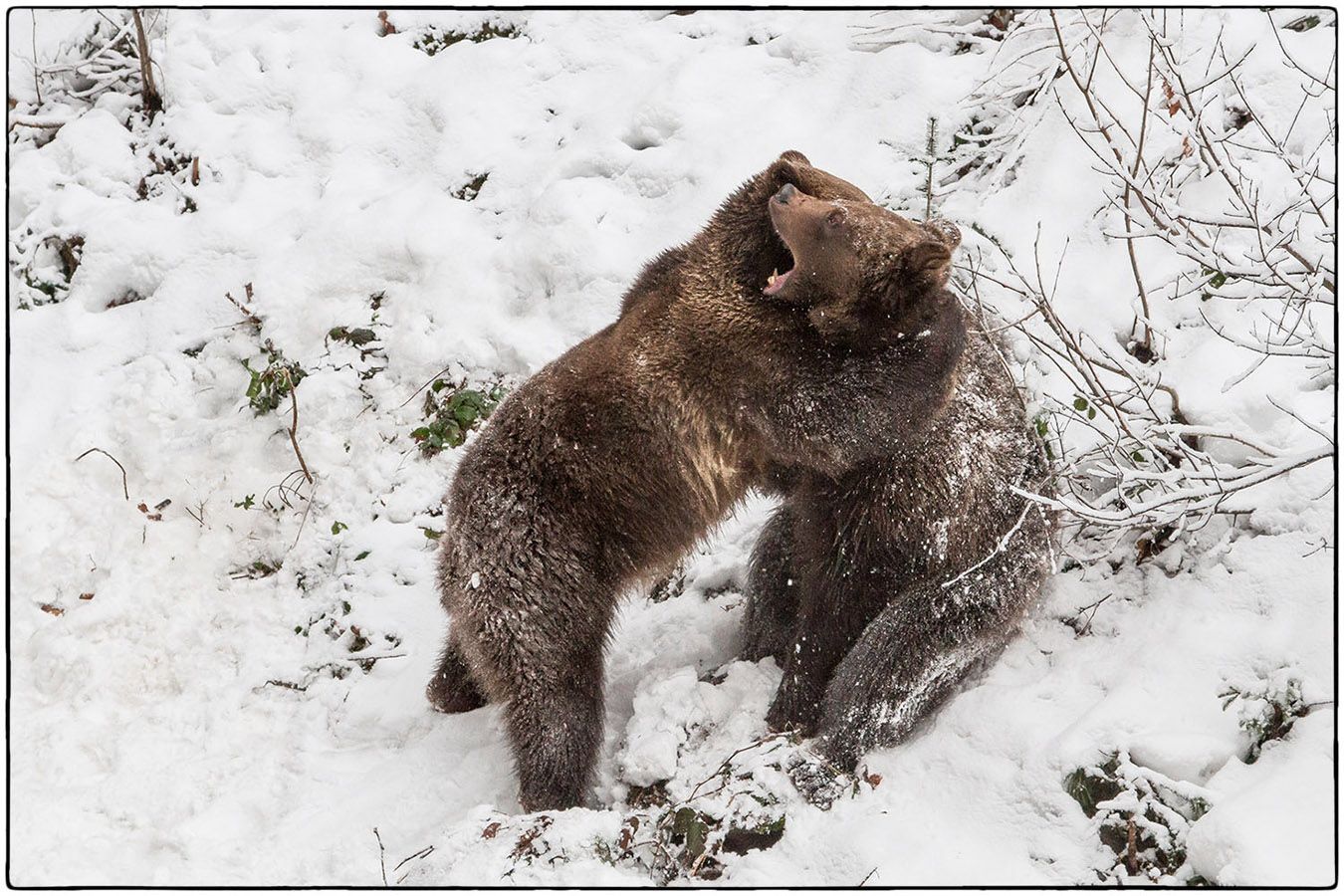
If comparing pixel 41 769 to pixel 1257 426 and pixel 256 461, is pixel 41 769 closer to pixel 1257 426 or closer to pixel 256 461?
pixel 256 461

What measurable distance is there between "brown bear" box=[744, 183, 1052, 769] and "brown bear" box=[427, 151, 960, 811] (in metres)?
0.11

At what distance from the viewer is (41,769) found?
5.16m

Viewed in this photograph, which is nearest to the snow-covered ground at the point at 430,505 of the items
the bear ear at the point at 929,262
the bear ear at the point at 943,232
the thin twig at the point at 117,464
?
the thin twig at the point at 117,464

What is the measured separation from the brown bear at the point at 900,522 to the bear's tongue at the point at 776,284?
2 centimetres

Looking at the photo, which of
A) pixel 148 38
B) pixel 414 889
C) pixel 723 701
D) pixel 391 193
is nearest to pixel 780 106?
pixel 391 193

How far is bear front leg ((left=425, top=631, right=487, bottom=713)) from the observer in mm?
5145

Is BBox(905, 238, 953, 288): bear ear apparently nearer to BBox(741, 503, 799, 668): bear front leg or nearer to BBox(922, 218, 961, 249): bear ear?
BBox(922, 218, 961, 249): bear ear

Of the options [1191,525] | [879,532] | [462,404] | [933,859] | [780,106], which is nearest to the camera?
[933,859]

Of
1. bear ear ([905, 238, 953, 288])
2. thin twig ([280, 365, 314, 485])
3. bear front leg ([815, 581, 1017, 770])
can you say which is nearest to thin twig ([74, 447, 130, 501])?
thin twig ([280, 365, 314, 485])

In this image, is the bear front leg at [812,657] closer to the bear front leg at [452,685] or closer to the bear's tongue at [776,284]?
the bear's tongue at [776,284]

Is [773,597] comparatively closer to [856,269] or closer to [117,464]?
[856,269]

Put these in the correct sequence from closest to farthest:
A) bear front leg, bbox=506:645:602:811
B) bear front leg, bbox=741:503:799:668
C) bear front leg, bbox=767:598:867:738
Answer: bear front leg, bbox=506:645:602:811, bear front leg, bbox=767:598:867:738, bear front leg, bbox=741:503:799:668

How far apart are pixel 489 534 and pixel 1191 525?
2882 mm

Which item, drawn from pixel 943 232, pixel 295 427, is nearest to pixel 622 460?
pixel 943 232
